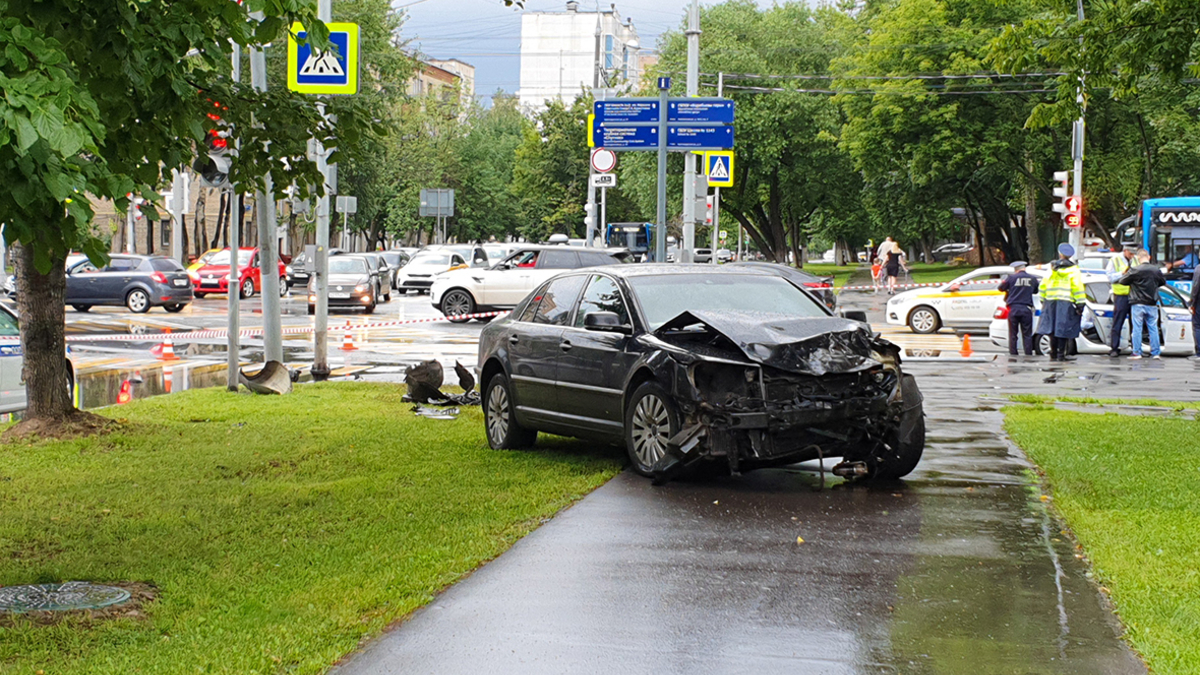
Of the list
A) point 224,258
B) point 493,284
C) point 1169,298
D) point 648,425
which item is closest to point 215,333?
point 493,284

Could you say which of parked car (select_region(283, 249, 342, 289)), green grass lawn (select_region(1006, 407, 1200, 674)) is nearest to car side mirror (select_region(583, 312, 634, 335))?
green grass lawn (select_region(1006, 407, 1200, 674))

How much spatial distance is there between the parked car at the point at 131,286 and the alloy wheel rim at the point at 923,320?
18.3 m

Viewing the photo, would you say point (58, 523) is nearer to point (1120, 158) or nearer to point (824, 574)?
point (824, 574)

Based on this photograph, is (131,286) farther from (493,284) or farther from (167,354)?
(167,354)

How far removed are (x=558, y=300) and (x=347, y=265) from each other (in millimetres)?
27120

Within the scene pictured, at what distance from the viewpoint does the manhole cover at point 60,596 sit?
6.05 metres

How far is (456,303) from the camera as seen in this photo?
3178 centimetres

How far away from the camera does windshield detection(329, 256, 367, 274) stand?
3725 centimetres

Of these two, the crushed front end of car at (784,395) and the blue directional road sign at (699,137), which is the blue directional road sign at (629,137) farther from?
the crushed front end of car at (784,395)

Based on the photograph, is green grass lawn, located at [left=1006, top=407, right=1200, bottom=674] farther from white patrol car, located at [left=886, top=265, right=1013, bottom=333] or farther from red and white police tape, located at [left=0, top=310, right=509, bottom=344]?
white patrol car, located at [left=886, top=265, right=1013, bottom=333]

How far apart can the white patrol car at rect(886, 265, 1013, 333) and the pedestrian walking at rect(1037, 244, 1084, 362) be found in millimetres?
6205

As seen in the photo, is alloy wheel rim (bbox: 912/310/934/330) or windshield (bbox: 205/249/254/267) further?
windshield (bbox: 205/249/254/267)

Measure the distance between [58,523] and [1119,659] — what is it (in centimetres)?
585

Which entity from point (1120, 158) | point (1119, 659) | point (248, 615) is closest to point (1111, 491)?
point (1119, 659)
